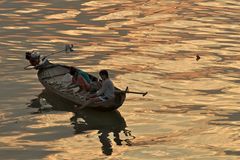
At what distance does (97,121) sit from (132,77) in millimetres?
7293

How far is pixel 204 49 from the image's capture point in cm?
4131

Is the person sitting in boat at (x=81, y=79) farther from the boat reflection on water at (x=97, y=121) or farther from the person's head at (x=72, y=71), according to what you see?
the boat reflection on water at (x=97, y=121)

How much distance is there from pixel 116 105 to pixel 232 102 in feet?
19.0

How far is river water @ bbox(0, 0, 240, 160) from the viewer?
25.0m

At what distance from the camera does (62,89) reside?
31156 millimetres

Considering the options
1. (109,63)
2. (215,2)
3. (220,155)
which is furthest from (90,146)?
(215,2)

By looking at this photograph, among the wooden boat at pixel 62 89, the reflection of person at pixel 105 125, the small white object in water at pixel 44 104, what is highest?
the wooden boat at pixel 62 89

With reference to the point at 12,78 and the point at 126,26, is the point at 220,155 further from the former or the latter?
the point at 126,26

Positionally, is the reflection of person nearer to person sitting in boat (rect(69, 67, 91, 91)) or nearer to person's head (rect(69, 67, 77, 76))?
person sitting in boat (rect(69, 67, 91, 91))

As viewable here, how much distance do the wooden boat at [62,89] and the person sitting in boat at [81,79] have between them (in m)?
0.34

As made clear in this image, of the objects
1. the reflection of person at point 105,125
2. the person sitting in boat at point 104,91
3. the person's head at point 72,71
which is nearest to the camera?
the reflection of person at point 105,125

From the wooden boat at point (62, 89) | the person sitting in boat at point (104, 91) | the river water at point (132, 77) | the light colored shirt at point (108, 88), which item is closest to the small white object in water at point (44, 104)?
the river water at point (132, 77)

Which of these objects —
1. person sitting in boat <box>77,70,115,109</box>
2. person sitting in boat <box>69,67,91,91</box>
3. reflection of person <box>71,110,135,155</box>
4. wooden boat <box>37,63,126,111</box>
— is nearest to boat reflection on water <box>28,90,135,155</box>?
reflection of person <box>71,110,135,155</box>

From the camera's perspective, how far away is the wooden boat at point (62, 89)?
2802cm
